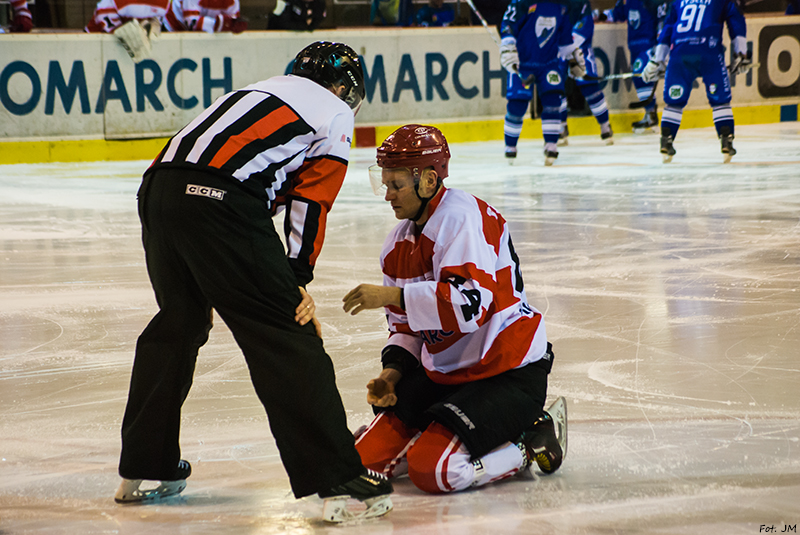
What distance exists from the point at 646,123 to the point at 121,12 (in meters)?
6.60

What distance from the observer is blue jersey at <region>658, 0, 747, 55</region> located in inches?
348

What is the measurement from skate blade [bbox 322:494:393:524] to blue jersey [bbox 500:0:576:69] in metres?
7.83

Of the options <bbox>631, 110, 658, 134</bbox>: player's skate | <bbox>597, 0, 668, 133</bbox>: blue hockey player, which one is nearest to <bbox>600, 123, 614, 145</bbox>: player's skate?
<bbox>597, 0, 668, 133</bbox>: blue hockey player

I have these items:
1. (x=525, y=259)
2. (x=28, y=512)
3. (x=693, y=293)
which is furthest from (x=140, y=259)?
(x=28, y=512)

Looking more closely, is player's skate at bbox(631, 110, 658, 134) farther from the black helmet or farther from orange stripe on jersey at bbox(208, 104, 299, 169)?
orange stripe on jersey at bbox(208, 104, 299, 169)

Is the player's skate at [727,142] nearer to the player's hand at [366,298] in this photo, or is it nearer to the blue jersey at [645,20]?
the blue jersey at [645,20]

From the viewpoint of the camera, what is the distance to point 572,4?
9789 millimetres

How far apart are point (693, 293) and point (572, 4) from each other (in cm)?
614

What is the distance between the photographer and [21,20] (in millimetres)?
10375

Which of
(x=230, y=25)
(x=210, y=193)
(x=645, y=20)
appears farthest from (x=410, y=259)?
(x=645, y=20)

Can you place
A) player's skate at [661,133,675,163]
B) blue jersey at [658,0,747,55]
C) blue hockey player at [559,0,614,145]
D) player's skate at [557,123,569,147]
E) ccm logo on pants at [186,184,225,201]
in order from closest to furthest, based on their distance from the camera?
ccm logo on pants at [186,184,225,201]
blue jersey at [658,0,747,55]
player's skate at [661,133,675,163]
blue hockey player at [559,0,614,145]
player's skate at [557,123,569,147]

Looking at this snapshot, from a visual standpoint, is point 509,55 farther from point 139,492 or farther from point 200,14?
point 139,492

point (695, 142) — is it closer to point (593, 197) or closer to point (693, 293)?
point (593, 197)

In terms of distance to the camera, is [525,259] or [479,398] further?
[525,259]
